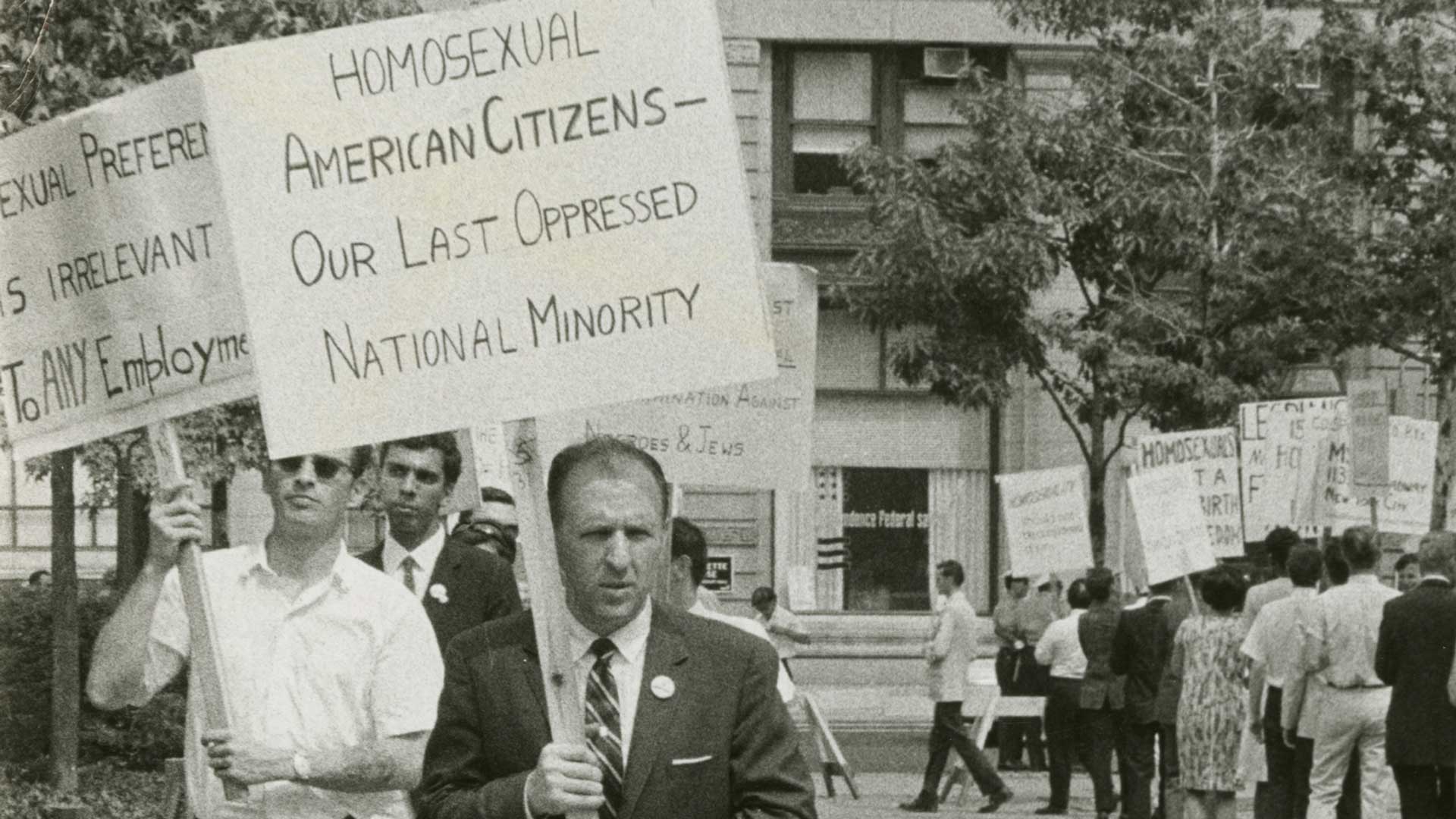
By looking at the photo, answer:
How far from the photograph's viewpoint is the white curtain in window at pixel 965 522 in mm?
32750

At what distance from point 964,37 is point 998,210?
22.4 feet

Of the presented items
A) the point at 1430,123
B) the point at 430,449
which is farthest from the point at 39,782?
the point at 1430,123

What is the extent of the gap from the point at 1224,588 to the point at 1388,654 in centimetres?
233

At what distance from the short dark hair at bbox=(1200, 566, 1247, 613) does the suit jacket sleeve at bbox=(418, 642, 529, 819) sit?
11.1 metres

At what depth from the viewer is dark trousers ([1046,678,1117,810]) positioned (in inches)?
721

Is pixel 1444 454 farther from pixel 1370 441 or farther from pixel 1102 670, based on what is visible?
pixel 1102 670

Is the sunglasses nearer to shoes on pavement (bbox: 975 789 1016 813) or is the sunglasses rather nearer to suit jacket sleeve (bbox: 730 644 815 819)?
suit jacket sleeve (bbox: 730 644 815 819)

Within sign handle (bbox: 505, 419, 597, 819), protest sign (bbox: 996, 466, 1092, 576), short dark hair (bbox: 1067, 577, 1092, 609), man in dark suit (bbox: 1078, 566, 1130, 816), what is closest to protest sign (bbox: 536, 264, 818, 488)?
man in dark suit (bbox: 1078, 566, 1130, 816)

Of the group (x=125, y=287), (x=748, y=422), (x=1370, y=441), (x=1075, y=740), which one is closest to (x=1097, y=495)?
(x=1075, y=740)

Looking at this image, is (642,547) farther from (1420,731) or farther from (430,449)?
(1420,731)

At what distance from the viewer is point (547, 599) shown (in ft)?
16.0

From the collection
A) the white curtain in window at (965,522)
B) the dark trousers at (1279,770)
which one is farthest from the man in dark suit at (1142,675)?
the white curtain in window at (965,522)

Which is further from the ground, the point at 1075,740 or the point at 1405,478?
the point at 1405,478

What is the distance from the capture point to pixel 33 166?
21.2 ft
